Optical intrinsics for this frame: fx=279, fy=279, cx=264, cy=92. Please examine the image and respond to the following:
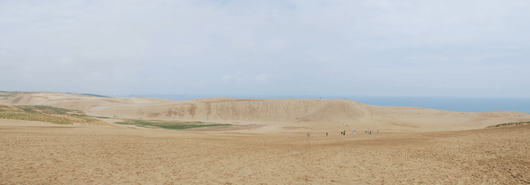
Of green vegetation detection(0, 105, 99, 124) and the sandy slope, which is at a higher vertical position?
green vegetation detection(0, 105, 99, 124)

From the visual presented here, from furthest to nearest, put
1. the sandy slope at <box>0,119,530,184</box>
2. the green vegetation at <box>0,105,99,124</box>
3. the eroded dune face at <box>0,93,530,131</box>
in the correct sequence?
the eroded dune face at <box>0,93,530,131</box> → the green vegetation at <box>0,105,99,124</box> → the sandy slope at <box>0,119,530,184</box>

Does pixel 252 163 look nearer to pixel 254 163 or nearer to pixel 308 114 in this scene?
pixel 254 163

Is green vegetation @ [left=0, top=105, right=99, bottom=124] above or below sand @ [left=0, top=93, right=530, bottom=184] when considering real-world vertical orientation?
above

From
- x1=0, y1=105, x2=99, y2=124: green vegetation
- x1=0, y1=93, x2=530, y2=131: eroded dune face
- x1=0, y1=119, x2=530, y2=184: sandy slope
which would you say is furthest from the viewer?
x1=0, y1=93, x2=530, y2=131: eroded dune face

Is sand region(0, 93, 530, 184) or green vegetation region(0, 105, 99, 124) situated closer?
sand region(0, 93, 530, 184)

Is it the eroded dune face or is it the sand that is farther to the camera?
the eroded dune face

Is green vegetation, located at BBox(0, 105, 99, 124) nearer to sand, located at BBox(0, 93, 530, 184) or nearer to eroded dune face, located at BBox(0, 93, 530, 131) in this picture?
sand, located at BBox(0, 93, 530, 184)

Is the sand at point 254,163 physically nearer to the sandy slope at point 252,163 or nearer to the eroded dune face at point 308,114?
the sandy slope at point 252,163

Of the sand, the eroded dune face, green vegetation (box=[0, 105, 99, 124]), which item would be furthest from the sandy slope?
the eroded dune face

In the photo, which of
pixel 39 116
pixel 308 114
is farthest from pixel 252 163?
pixel 308 114

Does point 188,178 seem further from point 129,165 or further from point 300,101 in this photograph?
point 300,101

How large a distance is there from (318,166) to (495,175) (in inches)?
298

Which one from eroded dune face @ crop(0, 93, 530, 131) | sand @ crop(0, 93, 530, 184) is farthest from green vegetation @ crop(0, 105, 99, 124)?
eroded dune face @ crop(0, 93, 530, 131)

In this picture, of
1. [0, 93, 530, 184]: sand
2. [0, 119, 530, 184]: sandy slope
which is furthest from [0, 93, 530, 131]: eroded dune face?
[0, 119, 530, 184]: sandy slope
